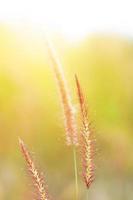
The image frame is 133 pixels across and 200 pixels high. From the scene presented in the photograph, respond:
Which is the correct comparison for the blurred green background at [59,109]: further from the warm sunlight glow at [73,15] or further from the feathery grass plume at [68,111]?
the feathery grass plume at [68,111]

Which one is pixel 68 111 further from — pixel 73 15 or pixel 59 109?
pixel 73 15

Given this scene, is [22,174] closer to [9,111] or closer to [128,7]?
[9,111]

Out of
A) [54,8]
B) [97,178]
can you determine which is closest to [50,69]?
[54,8]

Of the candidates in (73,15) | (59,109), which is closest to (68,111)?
(59,109)

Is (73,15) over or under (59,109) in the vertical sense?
over

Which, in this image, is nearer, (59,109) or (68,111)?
(68,111)

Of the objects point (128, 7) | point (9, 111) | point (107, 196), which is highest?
point (128, 7)

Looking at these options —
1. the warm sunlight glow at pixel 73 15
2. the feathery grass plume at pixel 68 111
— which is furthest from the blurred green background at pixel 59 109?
the feathery grass plume at pixel 68 111
